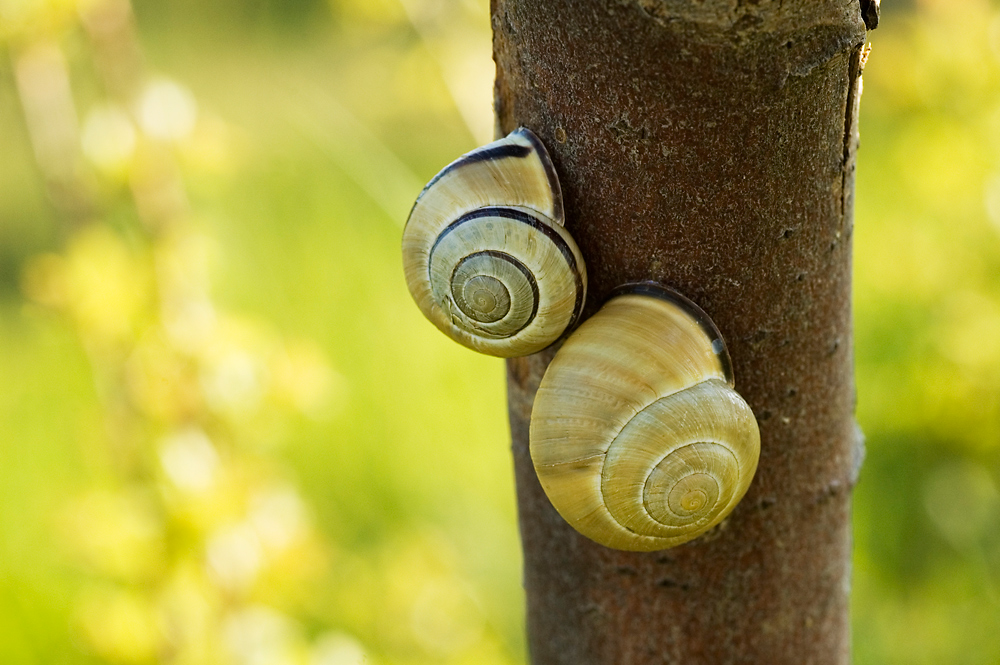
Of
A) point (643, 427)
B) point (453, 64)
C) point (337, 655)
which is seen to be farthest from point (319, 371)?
point (643, 427)

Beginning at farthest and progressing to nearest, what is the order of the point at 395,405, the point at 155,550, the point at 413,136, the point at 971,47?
the point at 413,136
the point at 395,405
the point at 971,47
the point at 155,550

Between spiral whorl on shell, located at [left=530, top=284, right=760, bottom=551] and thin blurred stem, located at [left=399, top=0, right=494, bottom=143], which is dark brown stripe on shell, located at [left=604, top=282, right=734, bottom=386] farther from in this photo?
thin blurred stem, located at [left=399, top=0, right=494, bottom=143]

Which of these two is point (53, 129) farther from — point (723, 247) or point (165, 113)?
point (723, 247)

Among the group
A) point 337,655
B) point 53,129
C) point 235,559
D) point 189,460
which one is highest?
point 53,129

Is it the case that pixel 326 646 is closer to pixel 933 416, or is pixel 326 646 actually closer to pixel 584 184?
pixel 584 184

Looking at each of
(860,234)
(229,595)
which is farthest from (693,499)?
(860,234)
